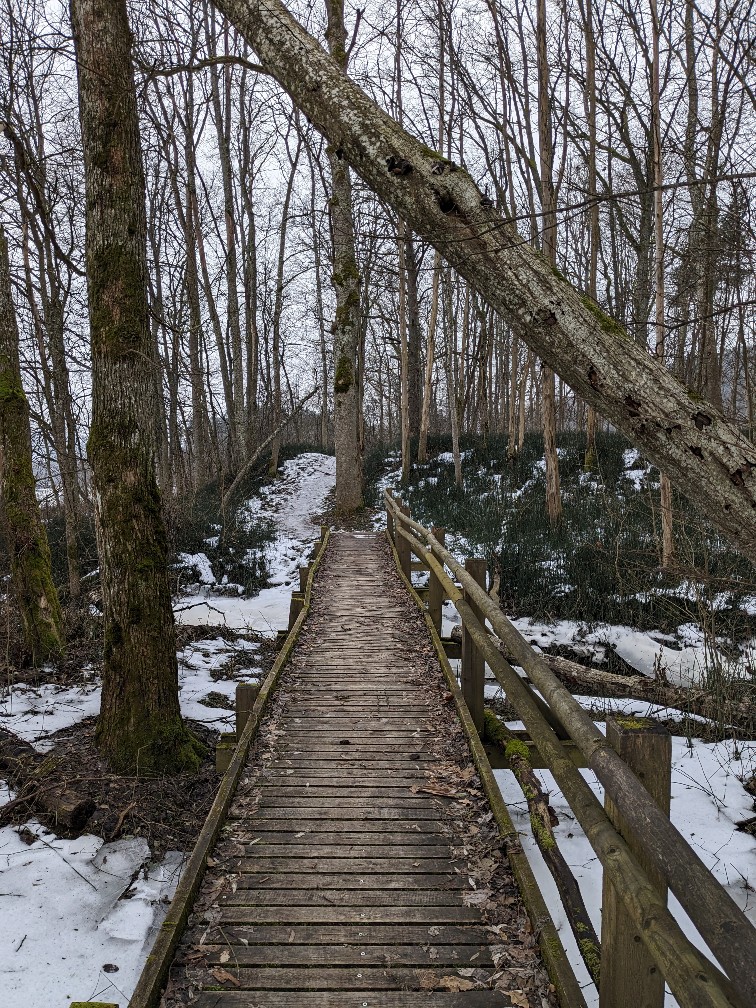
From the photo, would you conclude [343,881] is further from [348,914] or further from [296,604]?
[296,604]

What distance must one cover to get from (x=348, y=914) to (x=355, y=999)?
452 millimetres

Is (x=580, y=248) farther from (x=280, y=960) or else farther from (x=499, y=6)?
(x=280, y=960)

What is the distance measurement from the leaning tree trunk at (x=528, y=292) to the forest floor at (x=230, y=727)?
96.7 inches

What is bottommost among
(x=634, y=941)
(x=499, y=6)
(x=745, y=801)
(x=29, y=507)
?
(x=745, y=801)

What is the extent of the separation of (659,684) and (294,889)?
5491 mm

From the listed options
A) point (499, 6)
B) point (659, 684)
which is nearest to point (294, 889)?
point (659, 684)

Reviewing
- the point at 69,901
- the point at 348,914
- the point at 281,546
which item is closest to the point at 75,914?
the point at 69,901

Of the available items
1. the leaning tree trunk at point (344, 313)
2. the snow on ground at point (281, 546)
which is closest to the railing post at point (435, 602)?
the snow on ground at point (281, 546)

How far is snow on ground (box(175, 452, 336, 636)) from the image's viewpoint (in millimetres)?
10297

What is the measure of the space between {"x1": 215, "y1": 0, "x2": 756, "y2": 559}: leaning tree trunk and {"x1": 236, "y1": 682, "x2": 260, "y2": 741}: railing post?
2843mm

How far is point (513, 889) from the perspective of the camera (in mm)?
2838

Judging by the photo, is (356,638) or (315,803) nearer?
(315,803)

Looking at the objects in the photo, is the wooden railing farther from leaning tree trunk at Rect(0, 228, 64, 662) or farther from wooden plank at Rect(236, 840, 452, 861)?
leaning tree trunk at Rect(0, 228, 64, 662)

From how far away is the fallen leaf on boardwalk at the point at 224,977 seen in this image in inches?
92.6
